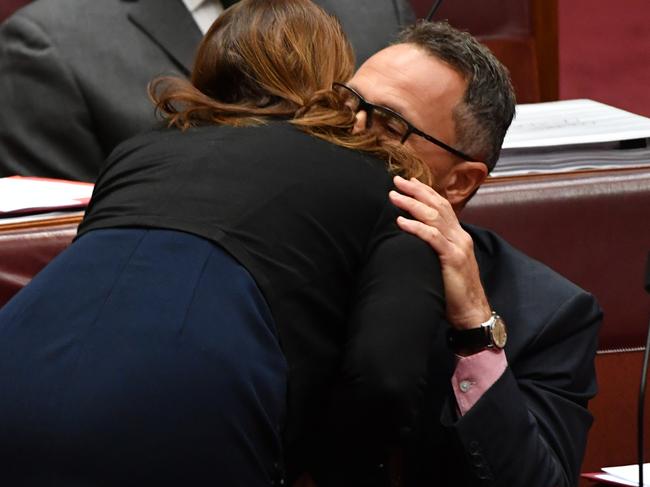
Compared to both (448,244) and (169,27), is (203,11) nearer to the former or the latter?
(169,27)

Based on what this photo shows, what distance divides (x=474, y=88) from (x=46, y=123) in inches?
16.2

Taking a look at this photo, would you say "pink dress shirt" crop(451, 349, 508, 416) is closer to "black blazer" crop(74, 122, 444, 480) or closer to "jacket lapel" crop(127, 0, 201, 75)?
"black blazer" crop(74, 122, 444, 480)

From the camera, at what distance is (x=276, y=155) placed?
598mm

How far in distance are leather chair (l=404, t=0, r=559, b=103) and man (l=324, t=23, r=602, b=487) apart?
1.68 ft

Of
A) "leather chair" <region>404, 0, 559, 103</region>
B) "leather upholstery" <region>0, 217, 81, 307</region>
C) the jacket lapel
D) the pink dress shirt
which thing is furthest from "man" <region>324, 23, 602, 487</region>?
"leather chair" <region>404, 0, 559, 103</region>

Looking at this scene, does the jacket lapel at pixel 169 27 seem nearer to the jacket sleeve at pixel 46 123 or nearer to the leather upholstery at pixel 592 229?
the jacket sleeve at pixel 46 123

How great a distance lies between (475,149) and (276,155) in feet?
0.65

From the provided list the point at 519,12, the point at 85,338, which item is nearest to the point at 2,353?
the point at 85,338

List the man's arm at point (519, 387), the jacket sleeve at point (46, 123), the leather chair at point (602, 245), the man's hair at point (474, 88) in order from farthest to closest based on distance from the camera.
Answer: the jacket sleeve at point (46, 123) < the leather chair at point (602, 245) < the man's hair at point (474, 88) < the man's arm at point (519, 387)

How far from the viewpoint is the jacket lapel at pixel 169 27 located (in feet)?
3.52

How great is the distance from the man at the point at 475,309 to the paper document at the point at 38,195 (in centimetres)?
24

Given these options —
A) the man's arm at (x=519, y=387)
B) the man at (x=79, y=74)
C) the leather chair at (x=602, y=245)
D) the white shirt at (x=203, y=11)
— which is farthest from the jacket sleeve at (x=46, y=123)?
the man's arm at (x=519, y=387)

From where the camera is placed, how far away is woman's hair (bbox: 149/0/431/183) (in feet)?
2.10

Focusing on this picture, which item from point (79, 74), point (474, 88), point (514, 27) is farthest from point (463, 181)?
point (514, 27)
